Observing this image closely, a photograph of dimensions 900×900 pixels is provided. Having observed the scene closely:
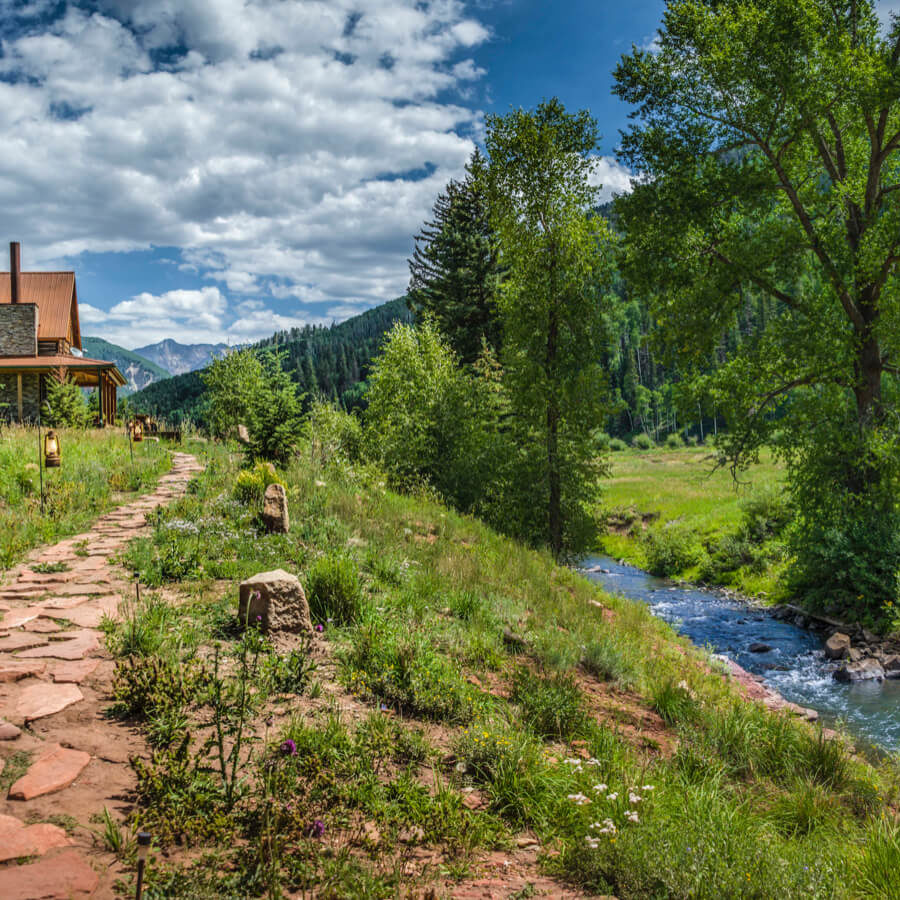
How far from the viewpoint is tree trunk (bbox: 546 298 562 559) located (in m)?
15.9

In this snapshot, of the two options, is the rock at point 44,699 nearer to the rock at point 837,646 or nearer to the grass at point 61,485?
the grass at point 61,485

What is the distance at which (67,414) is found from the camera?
1952 centimetres

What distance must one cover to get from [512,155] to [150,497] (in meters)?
11.5

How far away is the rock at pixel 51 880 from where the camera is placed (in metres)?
2.33

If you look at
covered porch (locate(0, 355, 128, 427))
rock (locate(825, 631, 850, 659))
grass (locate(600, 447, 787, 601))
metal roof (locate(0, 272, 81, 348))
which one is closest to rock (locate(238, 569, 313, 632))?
rock (locate(825, 631, 850, 659))

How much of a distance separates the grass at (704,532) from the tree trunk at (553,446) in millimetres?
1560

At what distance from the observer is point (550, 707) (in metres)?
5.02

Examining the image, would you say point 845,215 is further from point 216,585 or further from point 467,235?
point 467,235

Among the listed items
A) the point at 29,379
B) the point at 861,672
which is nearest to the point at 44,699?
the point at 861,672

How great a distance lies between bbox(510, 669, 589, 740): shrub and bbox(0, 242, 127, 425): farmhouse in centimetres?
2568

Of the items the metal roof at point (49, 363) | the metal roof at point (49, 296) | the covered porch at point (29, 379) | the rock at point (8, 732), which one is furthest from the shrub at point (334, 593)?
the metal roof at point (49, 296)

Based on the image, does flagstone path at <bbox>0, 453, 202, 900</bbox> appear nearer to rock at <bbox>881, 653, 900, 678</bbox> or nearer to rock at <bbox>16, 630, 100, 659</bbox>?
rock at <bbox>16, 630, 100, 659</bbox>

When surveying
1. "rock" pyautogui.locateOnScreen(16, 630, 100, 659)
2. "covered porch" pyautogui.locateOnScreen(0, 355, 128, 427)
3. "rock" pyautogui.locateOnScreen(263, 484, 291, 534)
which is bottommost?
"rock" pyautogui.locateOnScreen(16, 630, 100, 659)

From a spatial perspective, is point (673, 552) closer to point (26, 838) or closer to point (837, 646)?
point (837, 646)
